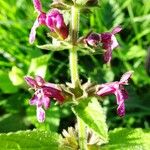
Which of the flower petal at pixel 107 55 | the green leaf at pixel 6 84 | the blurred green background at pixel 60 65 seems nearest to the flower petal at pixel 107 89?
the flower petal at pixel 107 55

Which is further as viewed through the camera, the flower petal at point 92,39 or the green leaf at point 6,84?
the green leaf at point 6,84

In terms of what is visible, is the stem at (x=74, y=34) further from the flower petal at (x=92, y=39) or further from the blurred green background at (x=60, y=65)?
the blurred green background at (x=60, y=65)

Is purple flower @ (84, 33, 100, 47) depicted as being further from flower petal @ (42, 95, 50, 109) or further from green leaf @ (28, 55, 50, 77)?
green leaf @ (28, 55, 50, 77)

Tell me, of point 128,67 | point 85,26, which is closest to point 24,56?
point 85,26

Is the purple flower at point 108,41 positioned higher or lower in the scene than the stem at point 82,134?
higher

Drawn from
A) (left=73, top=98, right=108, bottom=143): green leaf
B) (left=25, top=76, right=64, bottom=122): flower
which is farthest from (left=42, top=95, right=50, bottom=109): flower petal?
(left=73, top=98, right=108, bottom=143): green leaf

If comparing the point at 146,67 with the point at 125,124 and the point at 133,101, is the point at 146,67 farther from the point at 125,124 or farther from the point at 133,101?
the point at 125,124

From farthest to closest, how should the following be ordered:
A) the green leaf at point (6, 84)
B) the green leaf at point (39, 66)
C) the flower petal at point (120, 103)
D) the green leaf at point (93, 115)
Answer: the green leaf at point (6, 84)
the green leaf at point (39, 66)
the flower petal at point (120, 103)
the green leaf at point (93, 115)
